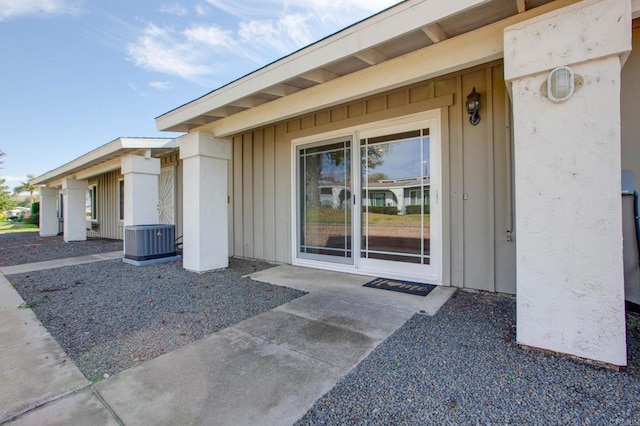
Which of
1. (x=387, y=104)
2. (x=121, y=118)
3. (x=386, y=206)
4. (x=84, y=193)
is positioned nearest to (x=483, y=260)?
(x=386, y=206)

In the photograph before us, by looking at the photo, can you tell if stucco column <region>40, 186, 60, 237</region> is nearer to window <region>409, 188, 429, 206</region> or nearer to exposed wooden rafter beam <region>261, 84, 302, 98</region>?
exposed wooden rafter beam <region>261, 84, 302, 98</region>

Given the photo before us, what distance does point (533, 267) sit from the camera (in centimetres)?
215

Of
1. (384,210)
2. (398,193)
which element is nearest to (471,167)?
(398,193)

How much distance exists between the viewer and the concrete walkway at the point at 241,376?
1.56 m

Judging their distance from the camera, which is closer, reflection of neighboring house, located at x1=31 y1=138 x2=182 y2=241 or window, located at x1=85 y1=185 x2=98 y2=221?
reflection of neighboring house, located at x1=31 y1=138 x2=182 y2=241

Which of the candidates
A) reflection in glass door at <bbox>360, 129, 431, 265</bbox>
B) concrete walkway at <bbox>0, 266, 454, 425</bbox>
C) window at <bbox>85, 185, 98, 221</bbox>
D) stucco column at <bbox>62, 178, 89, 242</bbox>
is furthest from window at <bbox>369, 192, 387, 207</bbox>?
window at <bbox>85, 185, 98, 221</bbox>

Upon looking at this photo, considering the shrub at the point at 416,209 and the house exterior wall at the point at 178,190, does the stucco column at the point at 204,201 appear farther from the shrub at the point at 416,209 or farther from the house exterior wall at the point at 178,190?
the house exterior wall at the point at 178,190

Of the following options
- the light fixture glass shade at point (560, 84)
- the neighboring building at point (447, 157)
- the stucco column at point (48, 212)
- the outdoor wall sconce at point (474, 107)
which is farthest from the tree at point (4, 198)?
the light fixture glass shade at point (560, 84)

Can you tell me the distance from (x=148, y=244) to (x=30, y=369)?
4.11 metres

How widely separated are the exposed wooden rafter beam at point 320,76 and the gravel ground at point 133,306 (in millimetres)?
2653

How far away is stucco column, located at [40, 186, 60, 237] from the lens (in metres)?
12.5

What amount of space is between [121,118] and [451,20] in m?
23.2

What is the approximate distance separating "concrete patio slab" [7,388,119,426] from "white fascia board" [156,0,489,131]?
10.6 feet

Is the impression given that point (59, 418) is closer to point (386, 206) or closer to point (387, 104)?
point (386, 206)
